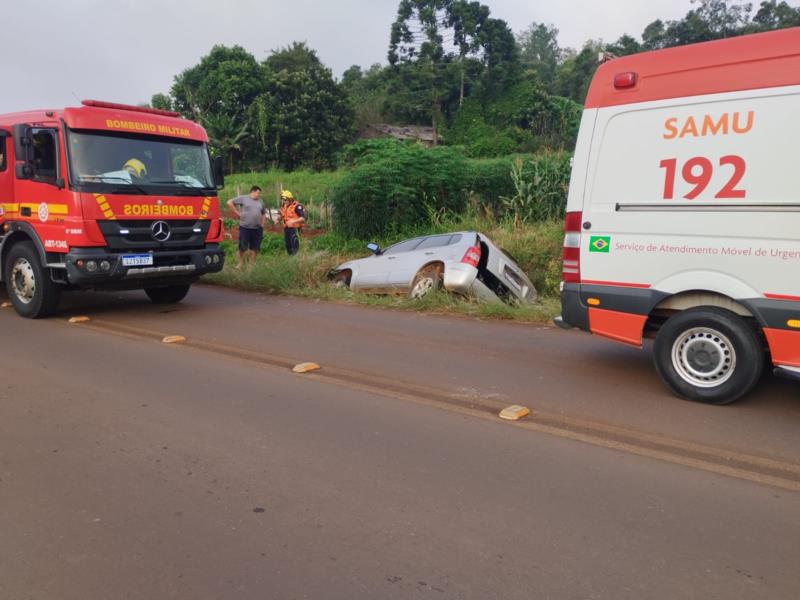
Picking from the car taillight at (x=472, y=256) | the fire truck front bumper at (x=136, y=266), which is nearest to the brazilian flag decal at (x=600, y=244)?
the car taillight at (x=472, y=256)

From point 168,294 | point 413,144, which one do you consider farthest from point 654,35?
point 168,294

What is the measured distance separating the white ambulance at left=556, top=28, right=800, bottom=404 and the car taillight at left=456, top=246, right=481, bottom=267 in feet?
12.9

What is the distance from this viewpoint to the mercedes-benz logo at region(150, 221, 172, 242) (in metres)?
8.95

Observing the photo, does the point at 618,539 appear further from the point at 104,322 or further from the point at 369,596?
the point at 104,322

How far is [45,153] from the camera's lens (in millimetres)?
8500

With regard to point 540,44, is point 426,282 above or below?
below

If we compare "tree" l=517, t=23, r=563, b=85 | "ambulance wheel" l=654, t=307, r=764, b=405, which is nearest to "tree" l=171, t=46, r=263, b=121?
"ambulance wheel" l=654, t=307, r=764, b=405

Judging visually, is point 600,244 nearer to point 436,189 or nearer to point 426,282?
point 426,282

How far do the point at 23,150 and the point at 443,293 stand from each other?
228 inches

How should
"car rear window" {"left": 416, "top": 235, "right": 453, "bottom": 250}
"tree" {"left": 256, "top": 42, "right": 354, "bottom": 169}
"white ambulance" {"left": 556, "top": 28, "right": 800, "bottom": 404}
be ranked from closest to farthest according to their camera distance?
"white ambulance" {"left": 556, "top": 28, "right": 800, "bottom": 404} → "car rear window" {"left": 416, "top": 235, "right": 453, "bottom": 250} → "tree" {"left": 256, "top": 42, "right": 354, "bottom": 169}

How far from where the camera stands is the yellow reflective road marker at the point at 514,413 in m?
4.99

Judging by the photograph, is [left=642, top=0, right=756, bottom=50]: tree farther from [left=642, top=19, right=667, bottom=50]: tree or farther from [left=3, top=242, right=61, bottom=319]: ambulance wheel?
[left=3, top=242, right=61, bottom=319]: ambulance wheel

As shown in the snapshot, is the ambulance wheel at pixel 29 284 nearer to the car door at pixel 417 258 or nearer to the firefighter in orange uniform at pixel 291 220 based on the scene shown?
the car door at pixel 417 258

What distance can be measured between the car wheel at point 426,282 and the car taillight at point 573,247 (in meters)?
4.26
